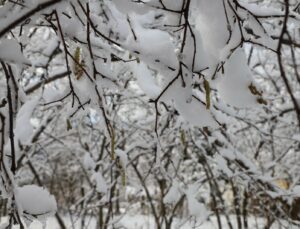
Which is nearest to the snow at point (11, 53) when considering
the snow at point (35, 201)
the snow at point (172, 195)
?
the snow at point (35, 201)

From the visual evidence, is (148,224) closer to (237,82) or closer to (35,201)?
(35,201)

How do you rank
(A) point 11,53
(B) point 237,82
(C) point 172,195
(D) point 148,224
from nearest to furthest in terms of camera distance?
(A) point 11,53 → (B) point 237,82 → (C) point 172,195 → (D) point 148,224

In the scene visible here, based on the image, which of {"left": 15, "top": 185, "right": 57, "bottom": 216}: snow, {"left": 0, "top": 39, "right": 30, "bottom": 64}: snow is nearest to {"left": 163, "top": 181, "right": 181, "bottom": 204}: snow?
{"left": 15, "top": 185, "right": 57, "bottom": 216}: snow

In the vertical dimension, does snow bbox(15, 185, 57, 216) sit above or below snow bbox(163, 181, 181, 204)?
below

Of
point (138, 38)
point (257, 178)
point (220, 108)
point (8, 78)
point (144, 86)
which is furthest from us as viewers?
point (257, 178)

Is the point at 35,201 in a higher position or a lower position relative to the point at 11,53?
lower

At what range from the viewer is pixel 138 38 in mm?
1375

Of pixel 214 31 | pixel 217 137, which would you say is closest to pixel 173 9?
pixel 214 31

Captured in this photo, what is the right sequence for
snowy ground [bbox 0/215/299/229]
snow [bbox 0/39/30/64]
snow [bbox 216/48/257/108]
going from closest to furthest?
1. snow [bbox 0/39/30/64]
2. snow [bbox 216/48/257/108]
3. snowy ground [bbox 0/215/299/229]

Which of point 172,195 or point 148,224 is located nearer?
point 172,195

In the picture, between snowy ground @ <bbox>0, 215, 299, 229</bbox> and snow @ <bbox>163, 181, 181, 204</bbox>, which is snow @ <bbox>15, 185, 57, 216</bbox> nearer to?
snowy ground @ <bbox>0, 215, 299, 229</bbox>

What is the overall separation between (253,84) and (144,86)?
737 mm

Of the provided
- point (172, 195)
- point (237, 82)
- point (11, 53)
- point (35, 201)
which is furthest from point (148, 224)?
point (11, 53)

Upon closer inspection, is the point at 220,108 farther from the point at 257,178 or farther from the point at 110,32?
the point at 110,32
